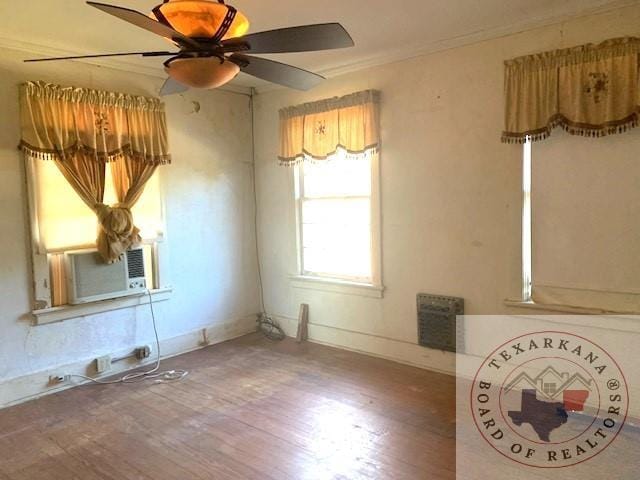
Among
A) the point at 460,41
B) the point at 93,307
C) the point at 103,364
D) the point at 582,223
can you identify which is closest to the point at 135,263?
the point at 93,307

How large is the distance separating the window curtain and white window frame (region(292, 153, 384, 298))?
132 cm

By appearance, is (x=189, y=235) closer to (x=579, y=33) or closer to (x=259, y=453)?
(x=259, y=453)

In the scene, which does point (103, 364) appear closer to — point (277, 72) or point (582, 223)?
point (277, 72)

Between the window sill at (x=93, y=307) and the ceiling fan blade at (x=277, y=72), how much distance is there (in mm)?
2490

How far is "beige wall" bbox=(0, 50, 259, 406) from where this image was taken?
344cm

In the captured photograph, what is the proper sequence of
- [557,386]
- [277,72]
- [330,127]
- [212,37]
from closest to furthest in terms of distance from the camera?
[212,37]
[277,72]
[557,386]
[330,127]

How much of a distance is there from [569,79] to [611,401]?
2085 mm

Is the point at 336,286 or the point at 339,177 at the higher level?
the point at 339,177

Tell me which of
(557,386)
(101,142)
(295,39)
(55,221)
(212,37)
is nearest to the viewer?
(212,37)

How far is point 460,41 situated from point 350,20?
0.92 metres

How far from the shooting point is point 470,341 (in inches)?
145

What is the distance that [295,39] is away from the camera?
6.58 ft

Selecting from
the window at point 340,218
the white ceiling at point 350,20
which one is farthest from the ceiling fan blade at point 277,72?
the window at point 340,218

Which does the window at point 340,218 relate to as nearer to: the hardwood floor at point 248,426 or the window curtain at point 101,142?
the hardwood floor at point 248,426
